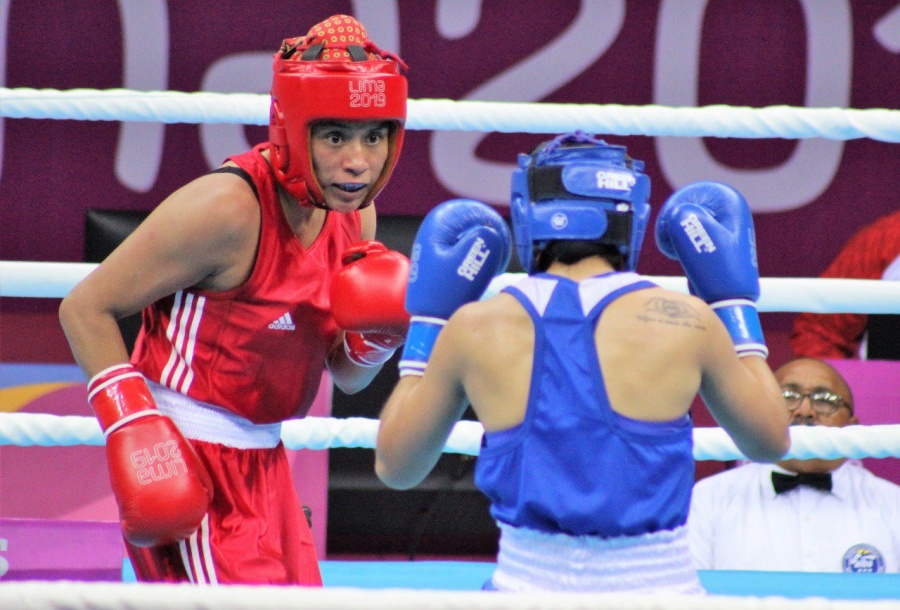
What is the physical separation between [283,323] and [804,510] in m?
1.85

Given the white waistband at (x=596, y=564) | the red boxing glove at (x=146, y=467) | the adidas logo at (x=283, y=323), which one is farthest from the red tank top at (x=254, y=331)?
the white waistband at (x=596, y=564)

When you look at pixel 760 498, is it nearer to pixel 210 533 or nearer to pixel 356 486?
pixel 356 486

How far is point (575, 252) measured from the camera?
152 cm

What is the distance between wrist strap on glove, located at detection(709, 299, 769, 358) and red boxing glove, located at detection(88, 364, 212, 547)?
2.55 feet

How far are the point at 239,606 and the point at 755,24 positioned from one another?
3.85 meters

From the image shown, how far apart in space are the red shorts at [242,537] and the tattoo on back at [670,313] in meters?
0.71

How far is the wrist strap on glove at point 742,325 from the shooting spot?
5.31ft

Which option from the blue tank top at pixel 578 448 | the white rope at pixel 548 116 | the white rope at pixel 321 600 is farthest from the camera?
the white rope at pixel 548 116

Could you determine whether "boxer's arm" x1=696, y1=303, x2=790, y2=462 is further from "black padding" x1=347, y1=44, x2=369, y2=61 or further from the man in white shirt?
the man in white shirt

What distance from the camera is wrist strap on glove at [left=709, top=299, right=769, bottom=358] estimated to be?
5.31 ft

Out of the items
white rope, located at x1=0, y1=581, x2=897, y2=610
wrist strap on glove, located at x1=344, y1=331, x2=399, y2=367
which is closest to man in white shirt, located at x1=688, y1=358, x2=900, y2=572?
wrist strap on glove, located at x1=344, y1=331, x2=399, y2=367

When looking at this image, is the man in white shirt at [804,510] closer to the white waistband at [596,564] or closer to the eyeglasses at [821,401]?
the eyeglasses at [821,401]

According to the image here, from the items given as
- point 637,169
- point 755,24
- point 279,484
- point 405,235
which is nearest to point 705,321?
point 637,169

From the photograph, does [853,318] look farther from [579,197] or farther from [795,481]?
[579,197]
